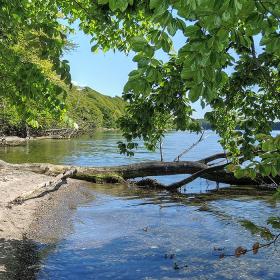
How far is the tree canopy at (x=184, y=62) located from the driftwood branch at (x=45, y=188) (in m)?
7.07

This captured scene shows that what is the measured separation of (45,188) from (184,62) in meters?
18.4

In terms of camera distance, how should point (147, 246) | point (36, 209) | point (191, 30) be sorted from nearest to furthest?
point (191, 30), point (147, 246), point (36, 209)

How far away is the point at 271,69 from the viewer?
985 centimetres

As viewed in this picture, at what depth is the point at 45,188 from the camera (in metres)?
19.8

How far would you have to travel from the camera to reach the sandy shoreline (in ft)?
40.2

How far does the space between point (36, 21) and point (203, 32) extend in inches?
268

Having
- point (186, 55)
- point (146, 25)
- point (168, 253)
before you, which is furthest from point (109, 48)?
point (186, 55)

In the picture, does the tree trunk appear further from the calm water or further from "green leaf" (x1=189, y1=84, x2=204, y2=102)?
"green leaf" (x1=189, y1=84, x2=204, y2=102)

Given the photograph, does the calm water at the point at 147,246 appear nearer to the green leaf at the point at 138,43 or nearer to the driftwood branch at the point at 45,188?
the driftwood branch at the point at 45,188

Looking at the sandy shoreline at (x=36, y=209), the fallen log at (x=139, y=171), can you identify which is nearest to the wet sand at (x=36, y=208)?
the sandy shoreline at (x=36, y=209)

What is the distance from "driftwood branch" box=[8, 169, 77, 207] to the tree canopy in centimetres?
707

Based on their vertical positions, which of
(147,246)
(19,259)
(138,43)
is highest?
(138,43)

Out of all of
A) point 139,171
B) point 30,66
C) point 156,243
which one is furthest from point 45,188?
point 30,66

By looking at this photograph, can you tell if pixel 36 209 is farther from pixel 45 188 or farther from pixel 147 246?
pixel 147 246
